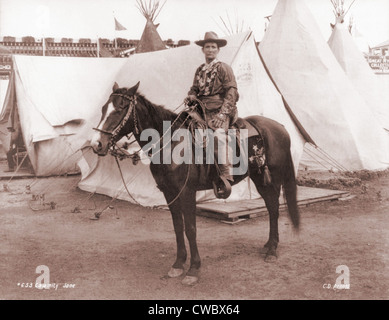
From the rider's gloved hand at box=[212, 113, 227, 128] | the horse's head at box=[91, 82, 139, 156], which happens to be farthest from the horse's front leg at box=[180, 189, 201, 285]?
the horse's head at box=[91, 82, 139, 156]

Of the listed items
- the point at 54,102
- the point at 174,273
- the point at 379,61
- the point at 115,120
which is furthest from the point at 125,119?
the point at 379,61

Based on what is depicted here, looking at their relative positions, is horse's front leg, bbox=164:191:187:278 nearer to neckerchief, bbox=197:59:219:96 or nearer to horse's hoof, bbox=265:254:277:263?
horse's hoof, bbox=265:254:277:263

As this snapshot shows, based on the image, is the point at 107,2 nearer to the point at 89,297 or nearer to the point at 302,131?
the point at 89,297

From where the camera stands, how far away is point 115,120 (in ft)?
12.3

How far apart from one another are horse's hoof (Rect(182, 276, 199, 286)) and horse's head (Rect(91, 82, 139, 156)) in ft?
4.91

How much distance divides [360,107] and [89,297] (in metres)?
8.35

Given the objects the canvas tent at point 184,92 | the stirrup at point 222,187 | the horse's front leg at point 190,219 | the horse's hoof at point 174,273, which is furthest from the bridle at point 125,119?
the canvas tent at point 184,92

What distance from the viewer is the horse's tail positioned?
194 inches

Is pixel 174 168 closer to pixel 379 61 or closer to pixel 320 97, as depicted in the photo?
pixel 320 97

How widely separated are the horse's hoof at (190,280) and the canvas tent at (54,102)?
600cm

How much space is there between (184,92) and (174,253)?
11.4 ft

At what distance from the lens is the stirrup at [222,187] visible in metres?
4.26

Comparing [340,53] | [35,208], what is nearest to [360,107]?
[340,53]

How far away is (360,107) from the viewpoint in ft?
32.3
